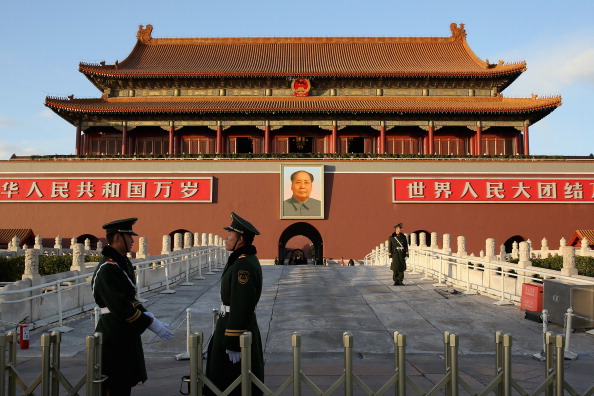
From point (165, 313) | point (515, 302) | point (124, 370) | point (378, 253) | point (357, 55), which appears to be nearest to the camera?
point (124, 370)

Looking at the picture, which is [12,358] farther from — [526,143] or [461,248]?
[526,143]

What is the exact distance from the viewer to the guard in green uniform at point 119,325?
13.4 feet

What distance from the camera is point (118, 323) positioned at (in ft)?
13.6

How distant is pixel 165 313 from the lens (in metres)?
9.52

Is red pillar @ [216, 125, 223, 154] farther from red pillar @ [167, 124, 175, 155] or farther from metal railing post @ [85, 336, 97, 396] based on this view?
metal railing post @ [85, 336, 97, 396]

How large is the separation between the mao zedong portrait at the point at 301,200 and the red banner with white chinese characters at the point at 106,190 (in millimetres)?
3908

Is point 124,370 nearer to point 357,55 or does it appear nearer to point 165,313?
point 165,313

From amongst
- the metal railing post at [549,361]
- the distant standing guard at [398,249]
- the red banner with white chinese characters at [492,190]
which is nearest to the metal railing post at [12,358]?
the metal railing post at [549,361]

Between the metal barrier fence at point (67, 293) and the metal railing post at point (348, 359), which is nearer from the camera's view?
the metal railing post at point (348, 359)

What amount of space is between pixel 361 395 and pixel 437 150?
26514mm

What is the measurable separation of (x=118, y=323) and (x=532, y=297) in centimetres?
727

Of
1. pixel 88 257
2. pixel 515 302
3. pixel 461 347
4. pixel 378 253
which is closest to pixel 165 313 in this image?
pixel 461 347

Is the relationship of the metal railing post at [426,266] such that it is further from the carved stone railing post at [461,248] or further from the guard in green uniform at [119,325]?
the guard in green uniform at [119,325]

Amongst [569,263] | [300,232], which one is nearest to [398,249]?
[569,263]
